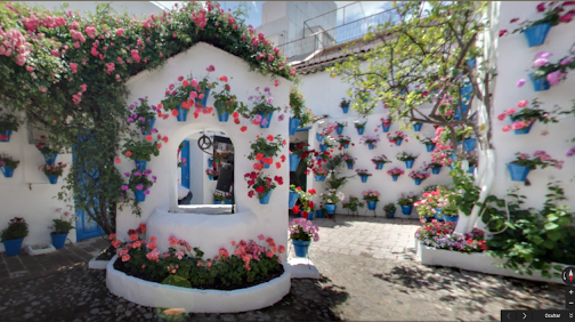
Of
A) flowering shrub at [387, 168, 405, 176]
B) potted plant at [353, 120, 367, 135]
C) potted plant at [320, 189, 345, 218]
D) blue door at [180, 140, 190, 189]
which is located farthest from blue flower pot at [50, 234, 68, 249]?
flowering shrub at [387, 168, 405, 176]

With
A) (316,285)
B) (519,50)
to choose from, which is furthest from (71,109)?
(519,50)

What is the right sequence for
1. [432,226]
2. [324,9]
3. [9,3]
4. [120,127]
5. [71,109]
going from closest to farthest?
1. [9,3]
2. [71,109]
3. [120,127]
4. [432,226]
5. [324,9]

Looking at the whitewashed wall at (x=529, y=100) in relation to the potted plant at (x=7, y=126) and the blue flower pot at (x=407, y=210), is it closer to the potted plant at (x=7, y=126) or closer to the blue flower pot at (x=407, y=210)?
the blue flower pot at (x=407, y=210)

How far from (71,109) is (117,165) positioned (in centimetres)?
91

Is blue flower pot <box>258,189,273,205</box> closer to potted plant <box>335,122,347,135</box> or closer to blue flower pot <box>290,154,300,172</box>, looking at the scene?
blue flower pot <box>290,154,300,172</box>

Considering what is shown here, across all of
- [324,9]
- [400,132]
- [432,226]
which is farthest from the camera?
[324,9]

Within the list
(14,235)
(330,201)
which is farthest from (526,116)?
(14,235)

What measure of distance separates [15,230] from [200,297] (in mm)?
4296

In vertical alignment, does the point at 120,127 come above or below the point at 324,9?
below

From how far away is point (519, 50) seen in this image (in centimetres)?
230

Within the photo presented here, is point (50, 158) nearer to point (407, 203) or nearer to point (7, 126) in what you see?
point (7, 126)

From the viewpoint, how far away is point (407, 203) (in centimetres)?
774

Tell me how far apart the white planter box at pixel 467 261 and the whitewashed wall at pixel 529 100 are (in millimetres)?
925

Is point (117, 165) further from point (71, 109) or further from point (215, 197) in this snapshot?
point (215, 197)
